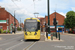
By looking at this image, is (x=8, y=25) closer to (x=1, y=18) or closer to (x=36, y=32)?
(x=1, y=18)

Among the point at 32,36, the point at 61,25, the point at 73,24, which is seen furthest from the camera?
the point at 61,25

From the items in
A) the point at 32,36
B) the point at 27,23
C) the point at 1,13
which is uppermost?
the point at 1,13

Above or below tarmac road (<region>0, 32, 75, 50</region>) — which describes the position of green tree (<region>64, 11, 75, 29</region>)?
above

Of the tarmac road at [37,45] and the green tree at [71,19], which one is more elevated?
the green tree at [71,19]

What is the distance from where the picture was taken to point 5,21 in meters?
64.4

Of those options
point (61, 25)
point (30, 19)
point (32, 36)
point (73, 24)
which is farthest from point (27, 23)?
point (61, 25)

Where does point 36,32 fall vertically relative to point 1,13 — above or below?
below

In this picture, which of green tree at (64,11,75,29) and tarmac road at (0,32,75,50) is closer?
tarmac road at (0,32,75,50)

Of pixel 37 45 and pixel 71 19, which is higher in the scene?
pixel 71 19

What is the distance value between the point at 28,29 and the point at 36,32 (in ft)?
4.24

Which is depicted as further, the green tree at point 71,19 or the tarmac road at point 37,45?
the green tree at point 71,19

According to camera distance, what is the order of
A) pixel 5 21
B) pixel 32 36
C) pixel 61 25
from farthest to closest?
pixel 61 25, pixel 5 21, pixel 32 36

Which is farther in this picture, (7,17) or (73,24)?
(7,17)

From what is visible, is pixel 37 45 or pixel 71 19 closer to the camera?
pixel 37 45
